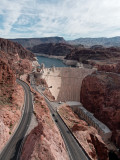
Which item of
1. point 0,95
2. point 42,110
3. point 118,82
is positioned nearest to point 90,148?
point 42,110

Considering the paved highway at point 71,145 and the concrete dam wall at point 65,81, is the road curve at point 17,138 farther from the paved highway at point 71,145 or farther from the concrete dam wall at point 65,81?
the concrete dam wall at point 65,81

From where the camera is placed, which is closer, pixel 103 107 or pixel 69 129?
pixel 69 129

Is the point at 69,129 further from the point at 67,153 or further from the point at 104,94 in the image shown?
the point at 104,94

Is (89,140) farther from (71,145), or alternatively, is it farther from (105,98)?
(105,98)

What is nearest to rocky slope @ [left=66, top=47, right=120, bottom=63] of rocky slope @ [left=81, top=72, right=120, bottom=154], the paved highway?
rocky slope @ [left=81, top=72, right=120, bottom=154]

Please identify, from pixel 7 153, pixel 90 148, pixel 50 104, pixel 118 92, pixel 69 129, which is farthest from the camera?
pixel 118 92
